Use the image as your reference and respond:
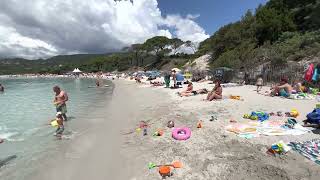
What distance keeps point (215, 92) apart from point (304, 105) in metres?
4.02


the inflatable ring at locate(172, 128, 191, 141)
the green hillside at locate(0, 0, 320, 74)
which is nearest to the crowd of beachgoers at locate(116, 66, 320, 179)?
the inflatable ring at locate(172, 128, 191, 141)

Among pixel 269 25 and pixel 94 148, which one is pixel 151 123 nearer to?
pixel 94 148

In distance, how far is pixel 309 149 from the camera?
577 cm

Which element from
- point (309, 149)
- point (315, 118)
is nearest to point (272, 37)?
point (315, 118)

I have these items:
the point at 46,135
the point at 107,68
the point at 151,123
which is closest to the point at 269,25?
the point at 151,123

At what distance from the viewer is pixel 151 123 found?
1013 centimetres

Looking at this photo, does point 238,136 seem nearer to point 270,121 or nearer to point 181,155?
point 181,155

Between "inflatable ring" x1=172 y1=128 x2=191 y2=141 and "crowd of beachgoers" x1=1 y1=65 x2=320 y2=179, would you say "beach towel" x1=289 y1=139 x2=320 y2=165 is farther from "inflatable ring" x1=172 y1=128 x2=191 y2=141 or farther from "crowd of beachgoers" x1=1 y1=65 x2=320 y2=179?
"inflatable ring" x1=172 y1=128 x2=191 y2=141

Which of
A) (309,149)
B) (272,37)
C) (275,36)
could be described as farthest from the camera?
(272,37)

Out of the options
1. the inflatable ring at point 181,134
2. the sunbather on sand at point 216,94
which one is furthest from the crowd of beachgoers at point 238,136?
the sunbather on sand at point 216,94

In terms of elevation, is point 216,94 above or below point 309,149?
above

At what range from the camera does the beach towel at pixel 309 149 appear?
5.49 metres

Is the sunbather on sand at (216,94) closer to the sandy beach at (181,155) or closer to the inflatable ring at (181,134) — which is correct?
the sandy beach at (181,155)

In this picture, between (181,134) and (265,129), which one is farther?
(181,134)
